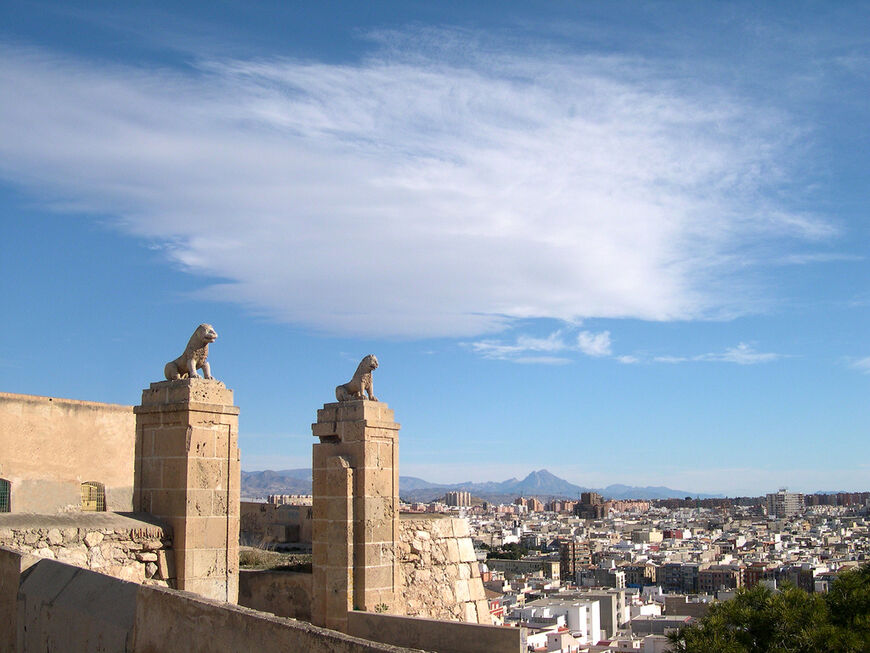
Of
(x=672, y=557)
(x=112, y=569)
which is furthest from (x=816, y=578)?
(x=112, y=569)

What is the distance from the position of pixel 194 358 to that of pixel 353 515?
8.38ft

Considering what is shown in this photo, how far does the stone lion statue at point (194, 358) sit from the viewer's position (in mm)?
6867

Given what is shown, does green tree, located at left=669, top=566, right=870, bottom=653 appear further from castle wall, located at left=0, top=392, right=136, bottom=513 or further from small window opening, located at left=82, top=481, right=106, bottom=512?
small window opening, located at left=82, top=481, right=106, bottom=512

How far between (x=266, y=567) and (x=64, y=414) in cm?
541

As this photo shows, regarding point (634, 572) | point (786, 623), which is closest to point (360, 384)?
point (786, 623)

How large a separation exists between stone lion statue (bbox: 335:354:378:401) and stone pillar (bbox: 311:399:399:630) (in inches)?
4.1

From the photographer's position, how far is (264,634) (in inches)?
151

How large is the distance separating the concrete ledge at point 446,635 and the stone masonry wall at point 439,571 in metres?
2.71

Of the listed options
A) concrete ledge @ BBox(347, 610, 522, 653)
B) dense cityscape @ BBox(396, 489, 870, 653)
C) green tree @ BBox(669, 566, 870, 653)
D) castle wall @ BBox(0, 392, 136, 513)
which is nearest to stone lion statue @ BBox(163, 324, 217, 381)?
concrete ledge @ BBox(347, 610, 522, 653)

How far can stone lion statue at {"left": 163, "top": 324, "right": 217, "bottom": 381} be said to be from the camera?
22.5 ft

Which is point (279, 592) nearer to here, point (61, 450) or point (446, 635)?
point (446, 635)

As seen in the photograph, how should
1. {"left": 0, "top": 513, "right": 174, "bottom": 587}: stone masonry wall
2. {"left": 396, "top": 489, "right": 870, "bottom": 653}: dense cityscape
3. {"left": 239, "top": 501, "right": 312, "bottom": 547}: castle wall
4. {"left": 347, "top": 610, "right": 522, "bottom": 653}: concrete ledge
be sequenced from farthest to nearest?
{"left": 396, "top": 489, "right": 870, "bottom": 653}: dense cityscape → {"left": 239, "top": 501, "right": 312, "bottom": 547}: castle wall → {"left": 0, "top": 513, "right": 174, "bottom": 587}: stone masonry wall → {"left": 347, "top": 610, "right": 522, "bottom": 653}: concrete ledge

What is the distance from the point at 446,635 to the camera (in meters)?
5.94

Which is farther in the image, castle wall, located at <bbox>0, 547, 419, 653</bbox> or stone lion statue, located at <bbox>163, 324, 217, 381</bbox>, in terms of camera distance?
stone lion statue, located at <bbox>163, 324, 217, 381</bbox>
